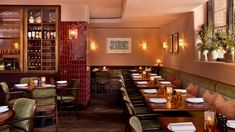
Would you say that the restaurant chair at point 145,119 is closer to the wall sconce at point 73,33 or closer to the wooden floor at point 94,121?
the wooden floor at point 94,121

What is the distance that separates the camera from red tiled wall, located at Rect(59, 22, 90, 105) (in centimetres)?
740

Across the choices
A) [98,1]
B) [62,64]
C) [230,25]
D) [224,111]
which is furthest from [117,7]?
[224,111]

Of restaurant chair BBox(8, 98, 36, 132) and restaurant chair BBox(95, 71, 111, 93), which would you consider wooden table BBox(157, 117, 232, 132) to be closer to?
restaurant chair BBox(8, 98, 36, 132)

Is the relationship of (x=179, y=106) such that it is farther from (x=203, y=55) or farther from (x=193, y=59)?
(x=193, y=59)

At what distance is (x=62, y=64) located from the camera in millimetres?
7422

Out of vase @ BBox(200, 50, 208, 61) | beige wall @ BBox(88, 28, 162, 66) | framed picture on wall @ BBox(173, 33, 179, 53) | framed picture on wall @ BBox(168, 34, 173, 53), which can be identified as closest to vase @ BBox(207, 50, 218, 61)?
vase @ BBox(200, 50, 208, 61)

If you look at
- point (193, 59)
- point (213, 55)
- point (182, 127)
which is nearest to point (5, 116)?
point (182, 127)

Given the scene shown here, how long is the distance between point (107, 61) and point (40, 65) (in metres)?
4.95

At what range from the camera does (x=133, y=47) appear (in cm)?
1219

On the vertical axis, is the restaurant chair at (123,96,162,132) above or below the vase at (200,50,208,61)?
below

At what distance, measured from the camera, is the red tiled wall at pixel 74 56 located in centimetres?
740

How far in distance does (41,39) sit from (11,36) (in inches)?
33.8

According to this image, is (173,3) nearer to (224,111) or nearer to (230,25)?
(230,25)

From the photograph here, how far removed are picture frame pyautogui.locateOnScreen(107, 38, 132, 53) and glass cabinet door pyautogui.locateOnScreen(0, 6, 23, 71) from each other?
16.9ft
